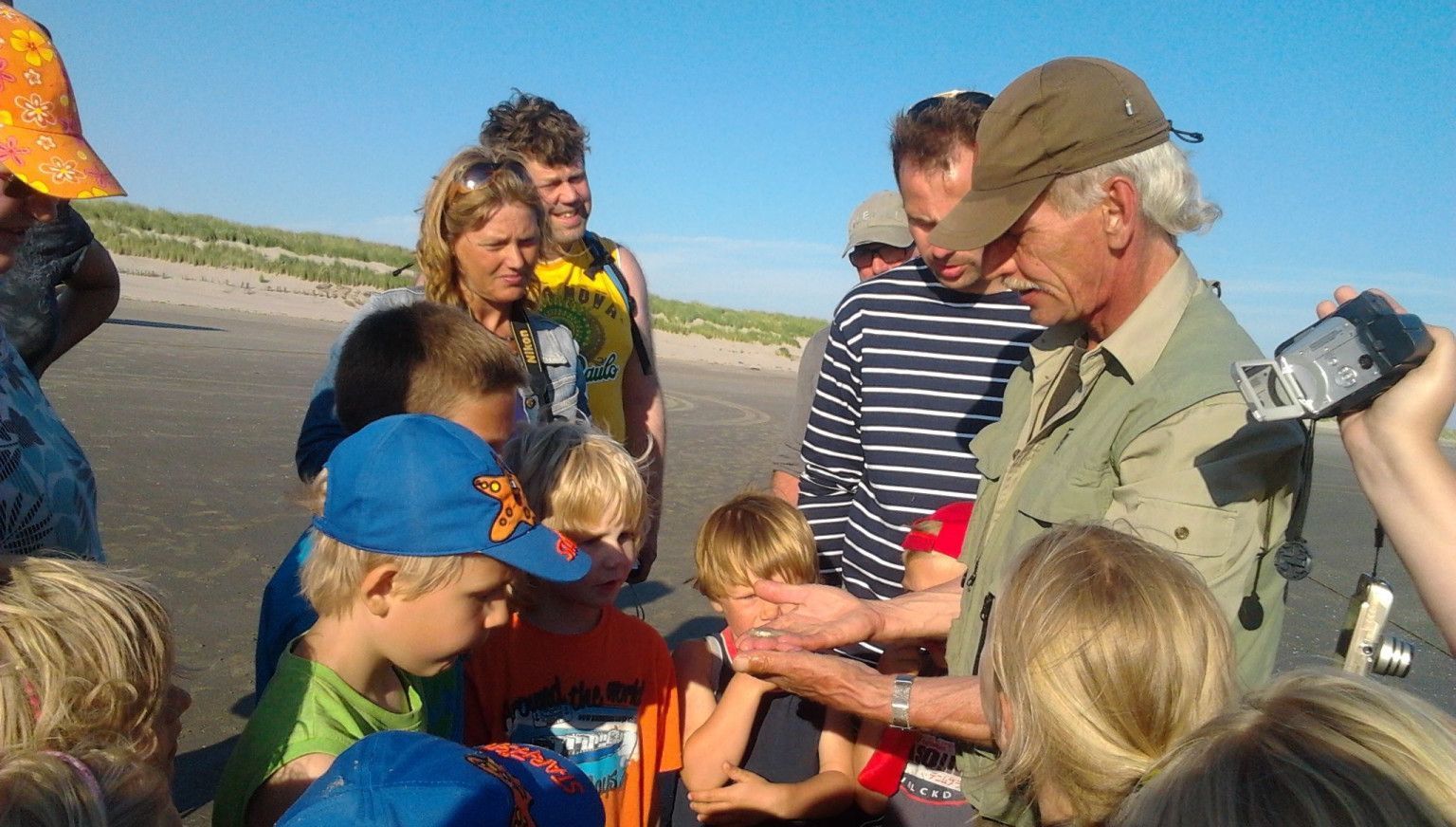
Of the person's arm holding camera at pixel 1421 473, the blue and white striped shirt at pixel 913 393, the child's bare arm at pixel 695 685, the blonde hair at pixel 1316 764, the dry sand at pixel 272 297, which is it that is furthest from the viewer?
the dry sand at pixel 272 297

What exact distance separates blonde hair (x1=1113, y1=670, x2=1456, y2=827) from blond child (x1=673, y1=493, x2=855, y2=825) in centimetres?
179

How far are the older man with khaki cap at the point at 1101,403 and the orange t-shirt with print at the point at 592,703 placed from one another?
0.52 metres

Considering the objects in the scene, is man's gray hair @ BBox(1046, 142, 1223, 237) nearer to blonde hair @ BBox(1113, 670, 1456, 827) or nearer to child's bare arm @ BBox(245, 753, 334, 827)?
blonde hair @ BBox(1113, 670, 1456, 827)

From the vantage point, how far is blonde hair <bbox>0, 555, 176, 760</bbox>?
1.52 metres

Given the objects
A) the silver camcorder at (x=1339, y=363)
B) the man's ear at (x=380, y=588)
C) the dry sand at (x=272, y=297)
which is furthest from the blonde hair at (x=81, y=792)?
the dry sand at (x=272, y=297)

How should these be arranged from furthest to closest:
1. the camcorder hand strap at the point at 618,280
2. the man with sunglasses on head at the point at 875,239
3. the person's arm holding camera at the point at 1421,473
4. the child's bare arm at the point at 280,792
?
1. the man with sunglasses on head at the point at 875,239
2. the camcorder hand strap at the point at 618,280
3. the child's bare arm at the point at 280,792
4. the person's arm holding camera at the point at 1421,473

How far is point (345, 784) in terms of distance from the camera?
1.49 meters

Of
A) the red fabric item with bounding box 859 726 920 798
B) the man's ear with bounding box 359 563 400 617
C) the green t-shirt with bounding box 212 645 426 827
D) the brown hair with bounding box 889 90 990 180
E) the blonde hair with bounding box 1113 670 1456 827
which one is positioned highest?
the brown hair with bounding box 889 90 990 180

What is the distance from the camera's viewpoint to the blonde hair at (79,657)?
1.52 meters

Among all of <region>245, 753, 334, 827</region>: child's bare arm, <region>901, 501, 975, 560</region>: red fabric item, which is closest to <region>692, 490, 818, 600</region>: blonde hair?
<region>901, 501, 975, 560</region>: red fabric item

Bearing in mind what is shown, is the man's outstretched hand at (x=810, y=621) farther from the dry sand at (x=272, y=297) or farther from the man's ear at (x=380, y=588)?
the dry sand at (x=272, y=297)

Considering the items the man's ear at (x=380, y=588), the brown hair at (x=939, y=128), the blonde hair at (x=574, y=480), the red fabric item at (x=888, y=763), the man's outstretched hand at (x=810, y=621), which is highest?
the brown hair at (x=939, y=128)

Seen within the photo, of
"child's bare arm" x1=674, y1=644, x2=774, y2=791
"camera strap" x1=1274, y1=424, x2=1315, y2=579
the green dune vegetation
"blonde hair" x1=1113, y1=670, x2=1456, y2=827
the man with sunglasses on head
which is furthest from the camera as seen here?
the green dune vegetation

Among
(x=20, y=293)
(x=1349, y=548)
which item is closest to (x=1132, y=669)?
(x=20, y=293)
